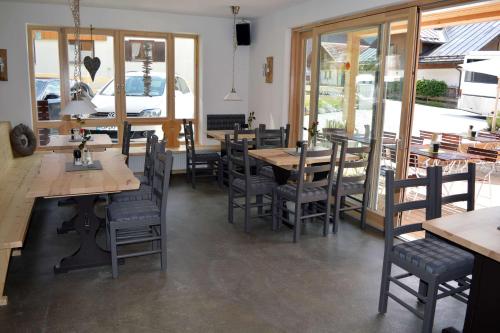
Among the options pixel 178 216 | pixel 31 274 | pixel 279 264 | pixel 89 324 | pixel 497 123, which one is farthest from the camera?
pixel 497 123

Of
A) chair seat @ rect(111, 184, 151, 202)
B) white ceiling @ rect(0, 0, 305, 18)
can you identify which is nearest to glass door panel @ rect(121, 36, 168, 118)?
white ceiling @ rect(0, 0, 305, 18)

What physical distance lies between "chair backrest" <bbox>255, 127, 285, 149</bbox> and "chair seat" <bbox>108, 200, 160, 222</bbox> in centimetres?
211

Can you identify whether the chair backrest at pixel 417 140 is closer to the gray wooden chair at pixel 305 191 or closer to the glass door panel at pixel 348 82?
the glass door panel at pixel 348 82

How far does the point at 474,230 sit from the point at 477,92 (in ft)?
20.7

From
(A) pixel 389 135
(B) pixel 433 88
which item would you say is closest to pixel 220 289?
(A) pixel 389 135

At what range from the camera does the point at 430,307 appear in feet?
8.27

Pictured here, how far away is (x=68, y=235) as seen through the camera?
4367 mm

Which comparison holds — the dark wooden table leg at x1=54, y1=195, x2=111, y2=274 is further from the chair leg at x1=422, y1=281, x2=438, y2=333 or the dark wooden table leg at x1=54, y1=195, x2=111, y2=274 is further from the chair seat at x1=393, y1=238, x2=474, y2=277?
the chair leg at x1=422, y1=281, x2=438, y2=333

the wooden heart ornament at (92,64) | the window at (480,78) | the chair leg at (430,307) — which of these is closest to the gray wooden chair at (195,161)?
the wooden heart ornament at (92,64)

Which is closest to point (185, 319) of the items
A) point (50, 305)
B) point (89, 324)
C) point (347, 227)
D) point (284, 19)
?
point (89, 324)

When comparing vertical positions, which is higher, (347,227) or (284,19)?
(284,19)

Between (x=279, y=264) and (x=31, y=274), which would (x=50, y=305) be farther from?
(x=279, y=264)

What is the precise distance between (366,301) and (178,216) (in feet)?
8.45

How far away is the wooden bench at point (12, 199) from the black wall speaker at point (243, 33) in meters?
3.66
